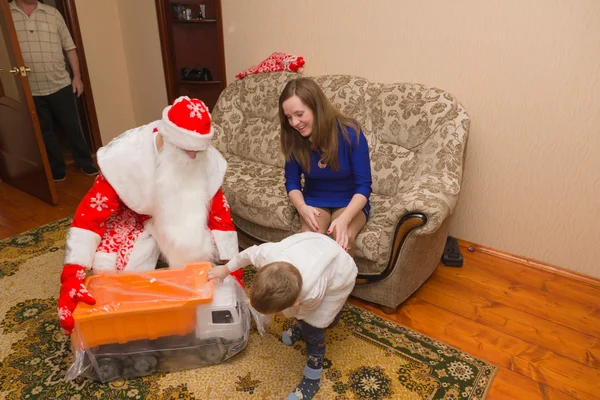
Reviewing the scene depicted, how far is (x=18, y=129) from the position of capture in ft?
10.4

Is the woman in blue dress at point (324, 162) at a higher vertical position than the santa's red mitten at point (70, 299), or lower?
higher

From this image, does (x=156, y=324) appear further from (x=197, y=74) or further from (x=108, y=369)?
(x=197, y=74)

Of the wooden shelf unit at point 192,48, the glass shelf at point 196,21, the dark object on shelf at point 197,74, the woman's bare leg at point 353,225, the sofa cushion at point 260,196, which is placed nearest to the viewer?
the woman's bare leg at point 353,225

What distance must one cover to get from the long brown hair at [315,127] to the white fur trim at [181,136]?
16.6 inches

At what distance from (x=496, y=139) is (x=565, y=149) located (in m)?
0.33

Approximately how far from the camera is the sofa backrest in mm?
2264

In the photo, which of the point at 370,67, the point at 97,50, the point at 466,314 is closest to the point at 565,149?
the point at 466,314

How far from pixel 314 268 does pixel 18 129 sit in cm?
287

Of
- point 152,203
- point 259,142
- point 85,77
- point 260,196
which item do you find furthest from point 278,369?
point 85,77

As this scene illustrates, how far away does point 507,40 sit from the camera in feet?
7.15

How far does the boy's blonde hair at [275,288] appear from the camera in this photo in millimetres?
1232

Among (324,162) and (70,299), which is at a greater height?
(324,162)

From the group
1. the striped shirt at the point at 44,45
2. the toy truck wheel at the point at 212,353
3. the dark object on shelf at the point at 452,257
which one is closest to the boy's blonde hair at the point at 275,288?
the toy truck wheel at the point at 212,353

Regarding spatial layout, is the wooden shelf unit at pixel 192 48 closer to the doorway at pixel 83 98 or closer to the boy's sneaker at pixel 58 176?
the doorway at pixel 83 98
